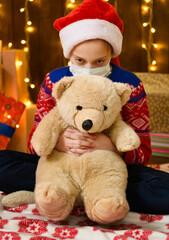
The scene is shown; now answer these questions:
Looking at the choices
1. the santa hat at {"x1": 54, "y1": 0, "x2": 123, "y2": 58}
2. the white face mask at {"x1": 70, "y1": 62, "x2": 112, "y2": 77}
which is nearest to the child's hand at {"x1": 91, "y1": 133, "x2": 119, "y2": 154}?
the white face mask at {"x1": 70, "y1": 62, "x2": 112, "y2": 77}

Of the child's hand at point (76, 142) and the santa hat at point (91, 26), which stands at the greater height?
the santa hat at point (91, 26)

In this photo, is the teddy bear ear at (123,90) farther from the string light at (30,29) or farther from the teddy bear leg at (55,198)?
the string light at (30,29)

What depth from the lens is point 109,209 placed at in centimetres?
82

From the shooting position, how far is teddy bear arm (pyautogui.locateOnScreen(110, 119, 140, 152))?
94 centimetres

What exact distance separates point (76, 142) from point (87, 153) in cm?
4

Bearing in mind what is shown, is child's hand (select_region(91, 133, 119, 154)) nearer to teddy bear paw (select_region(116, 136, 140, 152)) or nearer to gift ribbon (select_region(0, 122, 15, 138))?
teddy bear paw (select_region(116, 136, 140, 152))

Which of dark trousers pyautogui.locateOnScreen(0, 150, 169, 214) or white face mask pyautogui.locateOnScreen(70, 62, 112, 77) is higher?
white face mask pyautogui.locateOnScreen(70, 62, 112, 77)

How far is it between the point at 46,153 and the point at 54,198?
0.17 metres

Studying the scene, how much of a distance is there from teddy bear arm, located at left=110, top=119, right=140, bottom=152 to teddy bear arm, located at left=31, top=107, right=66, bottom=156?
152 mm

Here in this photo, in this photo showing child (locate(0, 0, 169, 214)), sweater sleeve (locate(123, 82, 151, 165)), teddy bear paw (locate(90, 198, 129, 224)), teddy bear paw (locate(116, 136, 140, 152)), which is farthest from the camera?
sweater sleeve (locate(123, 82, 151, 165))

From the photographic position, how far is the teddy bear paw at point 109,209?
2.69ft

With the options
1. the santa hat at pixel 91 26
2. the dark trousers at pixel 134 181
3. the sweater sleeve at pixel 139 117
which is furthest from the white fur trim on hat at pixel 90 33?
the dark trousers at pixel 134 181

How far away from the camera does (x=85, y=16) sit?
45.8 inches

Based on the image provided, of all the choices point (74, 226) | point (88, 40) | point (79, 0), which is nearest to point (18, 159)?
point (74, 226)
